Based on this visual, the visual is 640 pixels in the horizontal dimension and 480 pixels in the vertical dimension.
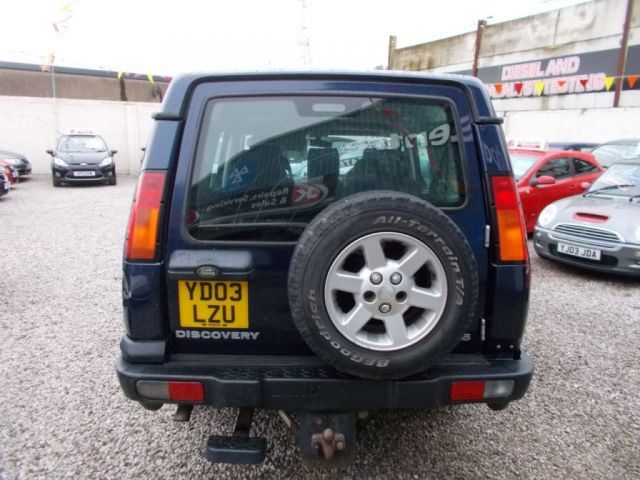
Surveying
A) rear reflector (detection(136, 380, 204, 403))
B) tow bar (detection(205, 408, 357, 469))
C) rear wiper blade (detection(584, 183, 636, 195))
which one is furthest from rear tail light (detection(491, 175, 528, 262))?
rear wiper blade (detection(584, 183, 636, 195))

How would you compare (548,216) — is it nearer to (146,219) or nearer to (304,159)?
(304,159)

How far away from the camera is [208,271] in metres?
1.88

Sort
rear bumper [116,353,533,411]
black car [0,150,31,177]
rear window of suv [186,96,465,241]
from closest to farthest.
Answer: rear bumper [116,353,533,411] < rear window of suv [186,96,465,241] < black car [0,150,31,177]

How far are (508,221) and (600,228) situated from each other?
4.18 metres

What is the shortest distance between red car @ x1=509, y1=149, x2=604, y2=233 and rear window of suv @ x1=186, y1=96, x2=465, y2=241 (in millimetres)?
5581

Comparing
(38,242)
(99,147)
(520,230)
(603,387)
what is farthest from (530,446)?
(99,147)

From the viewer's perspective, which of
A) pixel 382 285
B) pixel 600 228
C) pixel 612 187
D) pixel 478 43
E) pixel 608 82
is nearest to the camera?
pixel 382 285

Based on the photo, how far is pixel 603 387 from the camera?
10.3 ft

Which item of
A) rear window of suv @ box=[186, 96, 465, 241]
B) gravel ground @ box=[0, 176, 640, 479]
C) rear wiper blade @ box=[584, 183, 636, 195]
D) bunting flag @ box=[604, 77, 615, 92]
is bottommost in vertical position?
gravel ground @ box=[0, 176, 640, 479]

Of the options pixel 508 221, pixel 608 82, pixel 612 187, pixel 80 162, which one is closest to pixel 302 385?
pixel 508 221

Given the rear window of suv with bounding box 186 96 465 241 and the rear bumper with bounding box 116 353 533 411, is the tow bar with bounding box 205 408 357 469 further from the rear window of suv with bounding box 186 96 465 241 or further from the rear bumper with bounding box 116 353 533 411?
the rear window of suv with bounding box 186 96 465 241

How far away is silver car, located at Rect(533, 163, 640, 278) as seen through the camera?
5180 mm

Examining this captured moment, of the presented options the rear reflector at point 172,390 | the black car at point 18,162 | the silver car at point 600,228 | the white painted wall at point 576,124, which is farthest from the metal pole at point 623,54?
the black car at point 18,162

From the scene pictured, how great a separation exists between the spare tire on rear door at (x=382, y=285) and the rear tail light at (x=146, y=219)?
2.08 feet
